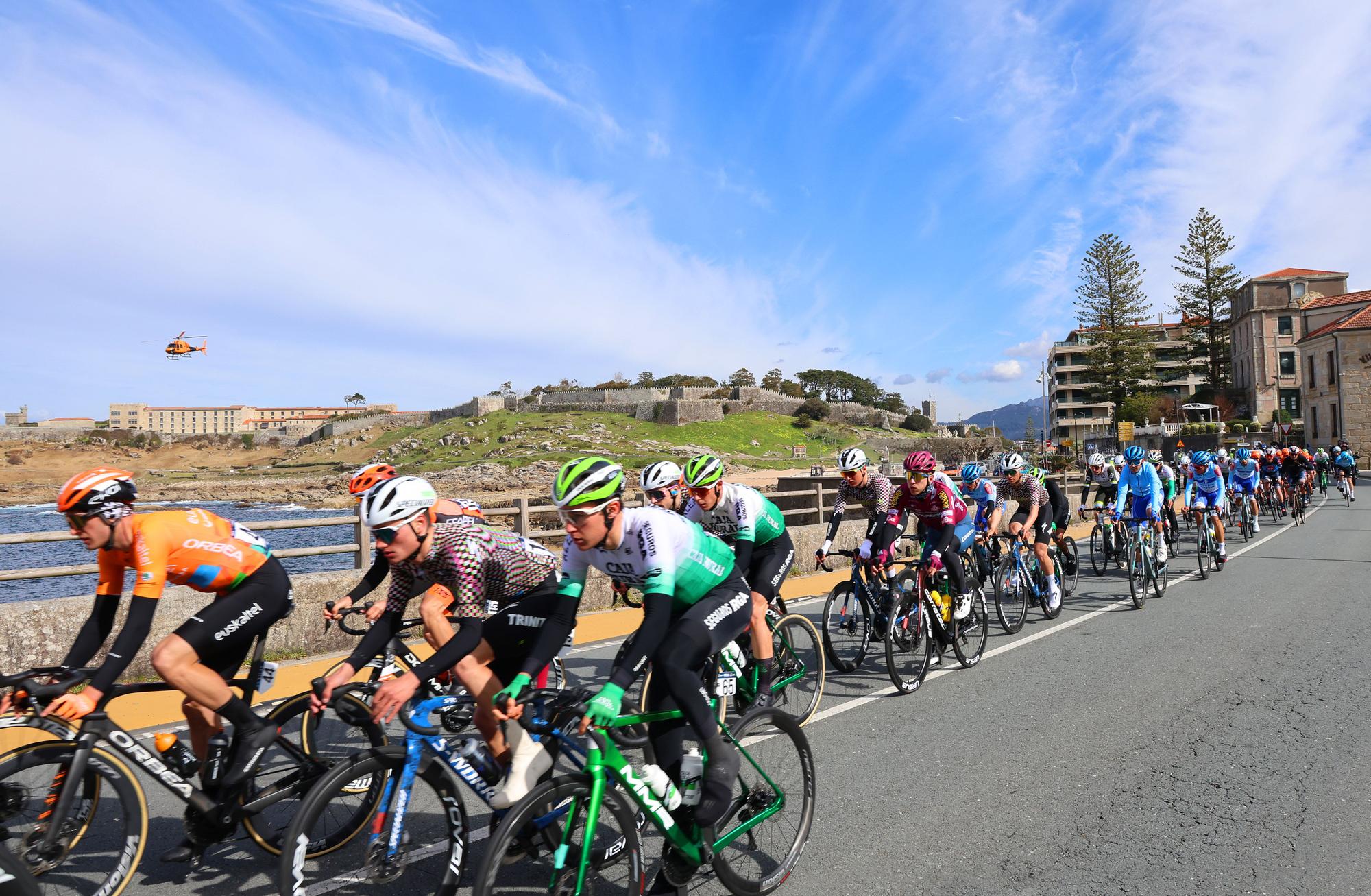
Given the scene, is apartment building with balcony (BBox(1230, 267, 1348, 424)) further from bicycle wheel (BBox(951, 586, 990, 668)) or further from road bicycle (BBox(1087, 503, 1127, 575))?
bicycle wheel (BBox(951, 586, 990, 668))

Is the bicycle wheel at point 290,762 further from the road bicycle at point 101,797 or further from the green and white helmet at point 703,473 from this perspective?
the green and white helmet at point 703,473

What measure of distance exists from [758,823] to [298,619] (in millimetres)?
6417

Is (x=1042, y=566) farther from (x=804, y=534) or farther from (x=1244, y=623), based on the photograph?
(x=804, y=534)

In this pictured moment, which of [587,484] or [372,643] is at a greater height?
[587,484]

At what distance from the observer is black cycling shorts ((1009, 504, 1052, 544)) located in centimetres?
1030

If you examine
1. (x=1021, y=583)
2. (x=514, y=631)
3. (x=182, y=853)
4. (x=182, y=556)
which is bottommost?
(x=1021, y=583)

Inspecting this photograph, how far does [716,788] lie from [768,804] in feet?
1.76

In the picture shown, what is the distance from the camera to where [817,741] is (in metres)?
5.68

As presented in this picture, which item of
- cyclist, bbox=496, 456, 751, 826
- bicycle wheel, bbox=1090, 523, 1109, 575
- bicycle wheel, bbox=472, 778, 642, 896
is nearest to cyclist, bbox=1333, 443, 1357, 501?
bicycle wheel, bbox=1090, 523, 1109, 575

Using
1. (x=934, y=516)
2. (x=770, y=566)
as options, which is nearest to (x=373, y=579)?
(x=770, y=566)

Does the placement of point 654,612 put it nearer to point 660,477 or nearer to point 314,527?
point 660,477

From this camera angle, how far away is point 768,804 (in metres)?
3.81

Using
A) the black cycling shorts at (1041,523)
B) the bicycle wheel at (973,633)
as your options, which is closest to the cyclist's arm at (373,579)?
the bicycle wheel at (973,633)

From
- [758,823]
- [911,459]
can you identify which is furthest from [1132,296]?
[758,823]
